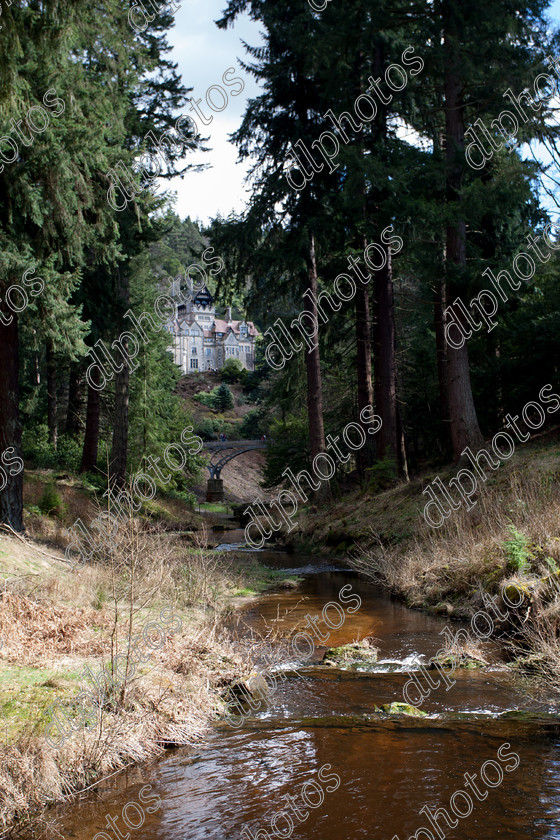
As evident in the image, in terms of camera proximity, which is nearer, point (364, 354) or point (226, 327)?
point (364, 354)

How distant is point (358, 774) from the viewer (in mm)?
5023

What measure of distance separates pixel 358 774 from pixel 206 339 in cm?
10274

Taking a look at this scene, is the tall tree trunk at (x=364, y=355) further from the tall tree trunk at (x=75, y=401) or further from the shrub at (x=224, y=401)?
the shrub at (x=224, y=401)

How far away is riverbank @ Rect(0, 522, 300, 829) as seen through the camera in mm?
4746

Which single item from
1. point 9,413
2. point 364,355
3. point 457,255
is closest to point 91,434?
point 364,355

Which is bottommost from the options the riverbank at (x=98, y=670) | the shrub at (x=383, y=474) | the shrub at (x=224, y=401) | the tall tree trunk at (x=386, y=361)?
the riverbank at (x=98, y=670)

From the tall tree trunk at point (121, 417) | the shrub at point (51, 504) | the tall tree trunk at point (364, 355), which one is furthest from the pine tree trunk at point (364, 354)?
the shrub at point (51, 504)

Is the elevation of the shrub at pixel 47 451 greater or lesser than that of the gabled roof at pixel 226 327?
lesser

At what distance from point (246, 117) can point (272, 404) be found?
32.2 ft

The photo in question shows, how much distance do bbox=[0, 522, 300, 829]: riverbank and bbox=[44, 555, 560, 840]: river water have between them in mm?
278

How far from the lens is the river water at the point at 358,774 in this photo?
14.3ft

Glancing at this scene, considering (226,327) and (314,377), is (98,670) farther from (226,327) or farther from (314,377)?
(226,327)

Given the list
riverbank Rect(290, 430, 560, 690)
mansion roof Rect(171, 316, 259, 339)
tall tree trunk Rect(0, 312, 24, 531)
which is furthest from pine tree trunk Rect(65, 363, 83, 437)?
mansion roof Rect(171, 316, 259, 339)

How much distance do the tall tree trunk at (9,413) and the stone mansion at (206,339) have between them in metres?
89.6
